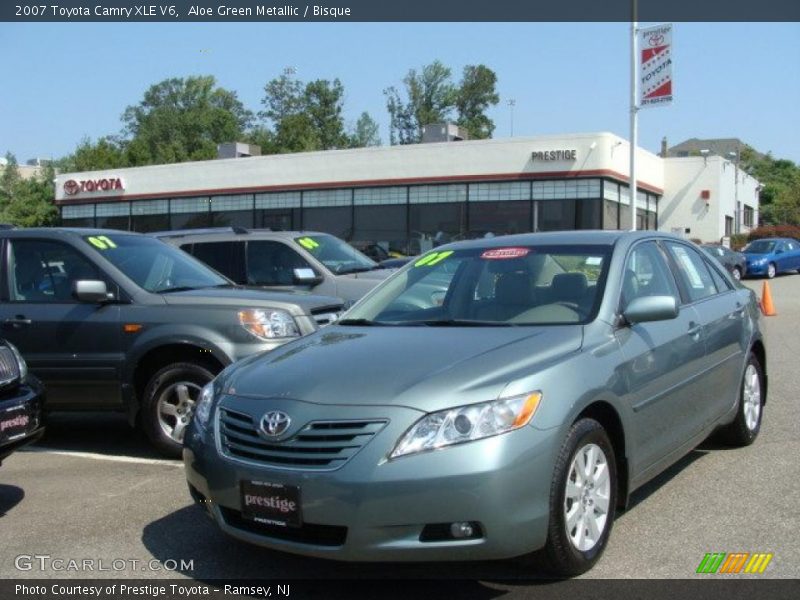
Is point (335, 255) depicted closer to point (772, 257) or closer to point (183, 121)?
point (772, 257)

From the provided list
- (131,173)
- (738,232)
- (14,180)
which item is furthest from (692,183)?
(14,180)

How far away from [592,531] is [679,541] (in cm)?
71

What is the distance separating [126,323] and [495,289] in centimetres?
322

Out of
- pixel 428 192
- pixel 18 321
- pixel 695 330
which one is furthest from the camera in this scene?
pixel 428 192

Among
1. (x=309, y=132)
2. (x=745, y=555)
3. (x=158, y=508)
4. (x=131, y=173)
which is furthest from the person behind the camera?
(x=309, y=132)

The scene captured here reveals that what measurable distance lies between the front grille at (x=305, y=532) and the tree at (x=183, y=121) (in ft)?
273

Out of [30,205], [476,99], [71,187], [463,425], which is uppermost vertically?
[476,99]

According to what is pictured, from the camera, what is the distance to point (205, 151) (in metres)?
86.9

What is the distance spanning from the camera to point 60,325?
23.4ft

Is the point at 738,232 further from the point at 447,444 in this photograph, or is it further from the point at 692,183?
the point at 447,444

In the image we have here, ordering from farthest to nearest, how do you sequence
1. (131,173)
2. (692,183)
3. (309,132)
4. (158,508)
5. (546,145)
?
(309,132) < (131,173) < (692,183) < (546,145) < (158,508)

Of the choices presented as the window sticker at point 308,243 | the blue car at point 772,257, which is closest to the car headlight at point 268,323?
the window sticker at point 308,243

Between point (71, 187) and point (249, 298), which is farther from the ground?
point (71, 187)

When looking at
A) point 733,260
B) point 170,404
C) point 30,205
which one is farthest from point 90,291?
point 30,205
